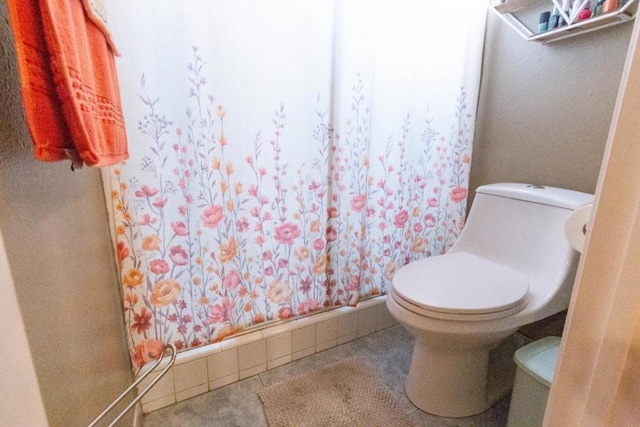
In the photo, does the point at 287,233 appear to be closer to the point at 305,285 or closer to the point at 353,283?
the point at 305,285

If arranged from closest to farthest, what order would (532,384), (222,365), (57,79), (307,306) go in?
(57,79) < (532,384) < (222,365) < (307,306)

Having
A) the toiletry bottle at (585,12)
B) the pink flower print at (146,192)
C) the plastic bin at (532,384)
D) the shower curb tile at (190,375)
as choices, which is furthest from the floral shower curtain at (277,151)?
the plastic bin at (532,384)

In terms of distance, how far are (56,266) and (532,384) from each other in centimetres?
118

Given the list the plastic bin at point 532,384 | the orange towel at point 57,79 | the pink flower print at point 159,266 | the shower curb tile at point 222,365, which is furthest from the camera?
the shower curb tile at point 222,365

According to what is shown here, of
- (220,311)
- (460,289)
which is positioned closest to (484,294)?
(460,289)

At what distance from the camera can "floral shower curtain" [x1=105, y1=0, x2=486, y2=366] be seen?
90 centimetres

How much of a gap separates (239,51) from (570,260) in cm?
127

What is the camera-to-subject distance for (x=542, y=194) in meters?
1.12

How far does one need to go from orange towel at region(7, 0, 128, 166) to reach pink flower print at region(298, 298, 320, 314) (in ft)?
3.15

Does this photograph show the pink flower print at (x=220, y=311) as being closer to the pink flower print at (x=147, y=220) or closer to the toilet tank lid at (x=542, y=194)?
the pink flower print at (x=147, y=220)

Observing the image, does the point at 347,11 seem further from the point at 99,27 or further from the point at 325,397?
the point at 325,397

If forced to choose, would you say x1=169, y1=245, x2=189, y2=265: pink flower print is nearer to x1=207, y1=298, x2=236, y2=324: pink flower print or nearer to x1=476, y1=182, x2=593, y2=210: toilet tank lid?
x1=207, y1=298, x2=236, y2=324: pink flower print

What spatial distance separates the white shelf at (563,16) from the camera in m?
0.98

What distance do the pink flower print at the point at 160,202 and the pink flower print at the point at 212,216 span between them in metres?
0.12
